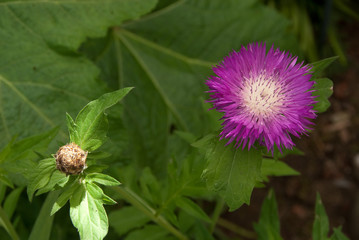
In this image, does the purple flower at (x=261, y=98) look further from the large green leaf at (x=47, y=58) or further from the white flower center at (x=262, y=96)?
the large green leaf at (x=47, y=58)

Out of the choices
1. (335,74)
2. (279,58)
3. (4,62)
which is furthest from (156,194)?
(335,74)

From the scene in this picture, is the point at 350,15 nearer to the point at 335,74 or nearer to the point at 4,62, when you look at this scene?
the point at 335,74

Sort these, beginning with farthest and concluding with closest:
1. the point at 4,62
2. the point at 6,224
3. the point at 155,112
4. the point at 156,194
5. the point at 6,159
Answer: the point at 155,112 < the point at 4,62 < the point at 156,194 < the point at 6,224 < the point at 6,159

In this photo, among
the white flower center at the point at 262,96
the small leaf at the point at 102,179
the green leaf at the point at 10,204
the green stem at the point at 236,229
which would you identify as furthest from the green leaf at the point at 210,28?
the small leaf at the point at 102,179

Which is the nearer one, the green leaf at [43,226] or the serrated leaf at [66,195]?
the serrated leaf at [66,195]

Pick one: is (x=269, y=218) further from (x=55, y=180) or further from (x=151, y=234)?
(x=55, y=180)
